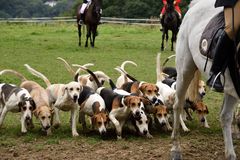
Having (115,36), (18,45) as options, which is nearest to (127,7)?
(115,36)

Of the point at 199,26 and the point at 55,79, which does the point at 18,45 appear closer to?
the point at 55,79

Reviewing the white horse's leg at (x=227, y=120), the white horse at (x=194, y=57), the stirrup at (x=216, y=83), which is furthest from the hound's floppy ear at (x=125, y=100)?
the stirrup at (x=216, y=83)

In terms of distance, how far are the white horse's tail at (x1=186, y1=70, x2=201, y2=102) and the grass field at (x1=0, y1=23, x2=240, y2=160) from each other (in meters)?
0.50

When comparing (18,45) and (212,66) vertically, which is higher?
(212,66)

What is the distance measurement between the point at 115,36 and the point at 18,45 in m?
6.22

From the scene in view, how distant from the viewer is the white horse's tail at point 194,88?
7.09 m

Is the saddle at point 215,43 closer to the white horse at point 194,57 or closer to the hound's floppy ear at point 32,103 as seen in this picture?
the white horse at point 194,57

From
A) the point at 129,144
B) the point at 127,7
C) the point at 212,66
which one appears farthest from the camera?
the point at 127,7

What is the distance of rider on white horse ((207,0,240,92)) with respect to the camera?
4.44 meters

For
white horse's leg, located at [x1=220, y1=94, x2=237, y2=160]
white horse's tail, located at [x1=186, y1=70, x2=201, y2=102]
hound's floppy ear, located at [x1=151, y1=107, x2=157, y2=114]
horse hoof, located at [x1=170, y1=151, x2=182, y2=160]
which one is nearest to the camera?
white horse's leg, located at [x1=220, y1=94, x2=237, y2=160]

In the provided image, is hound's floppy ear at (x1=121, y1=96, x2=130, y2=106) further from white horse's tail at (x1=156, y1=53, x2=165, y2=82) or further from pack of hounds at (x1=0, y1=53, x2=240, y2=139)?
white horse's tail at (x1=156, y1=53, x2=165, y2=82)

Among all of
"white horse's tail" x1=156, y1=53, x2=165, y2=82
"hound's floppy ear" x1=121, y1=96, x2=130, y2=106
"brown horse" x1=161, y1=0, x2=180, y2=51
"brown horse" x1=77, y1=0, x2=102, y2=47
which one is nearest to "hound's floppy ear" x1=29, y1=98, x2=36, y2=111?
→ "hound's floppy ear" x1=121, y1=96, x2=130, y2=106

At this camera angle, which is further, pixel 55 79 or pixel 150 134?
pixel 55 79

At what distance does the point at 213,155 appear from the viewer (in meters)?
6.02
